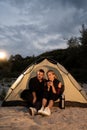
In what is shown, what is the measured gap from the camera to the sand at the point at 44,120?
7.59m

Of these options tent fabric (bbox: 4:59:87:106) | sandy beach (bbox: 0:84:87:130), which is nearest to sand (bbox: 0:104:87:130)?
sandy beach (bbox: 0:84:87:130)

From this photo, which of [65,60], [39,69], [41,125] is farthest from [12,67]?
[41,125]

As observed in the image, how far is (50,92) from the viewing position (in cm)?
955

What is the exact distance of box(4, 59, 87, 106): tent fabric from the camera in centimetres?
1021

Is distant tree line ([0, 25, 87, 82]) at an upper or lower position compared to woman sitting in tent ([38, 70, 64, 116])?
upper

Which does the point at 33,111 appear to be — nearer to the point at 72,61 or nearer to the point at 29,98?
the point at 29,98

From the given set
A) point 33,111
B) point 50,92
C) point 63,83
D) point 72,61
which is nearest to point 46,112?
point 33,111

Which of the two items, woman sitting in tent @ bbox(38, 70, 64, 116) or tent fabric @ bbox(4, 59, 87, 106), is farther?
tent fabric @ bbox(4, 59, 87, 106)

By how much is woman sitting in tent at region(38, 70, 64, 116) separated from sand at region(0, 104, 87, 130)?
21cm

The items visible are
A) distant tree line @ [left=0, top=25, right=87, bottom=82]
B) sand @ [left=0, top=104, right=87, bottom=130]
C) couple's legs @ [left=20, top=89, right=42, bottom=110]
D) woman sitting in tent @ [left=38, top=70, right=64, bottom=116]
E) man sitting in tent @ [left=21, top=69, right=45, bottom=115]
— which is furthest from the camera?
distant tree line @ [left=0, top=25, right=87, bottom=82]

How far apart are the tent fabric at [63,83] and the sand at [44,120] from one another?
0.53m

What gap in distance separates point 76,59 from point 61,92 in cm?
1832

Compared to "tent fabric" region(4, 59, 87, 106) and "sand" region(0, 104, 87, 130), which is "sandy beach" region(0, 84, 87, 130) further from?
"tent fabric" region(4, 59, 87, 106)

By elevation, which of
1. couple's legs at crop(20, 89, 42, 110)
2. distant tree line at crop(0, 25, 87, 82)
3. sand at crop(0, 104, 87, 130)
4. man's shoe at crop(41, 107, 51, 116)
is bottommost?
sand at crop(0, 104, 87, 130)
